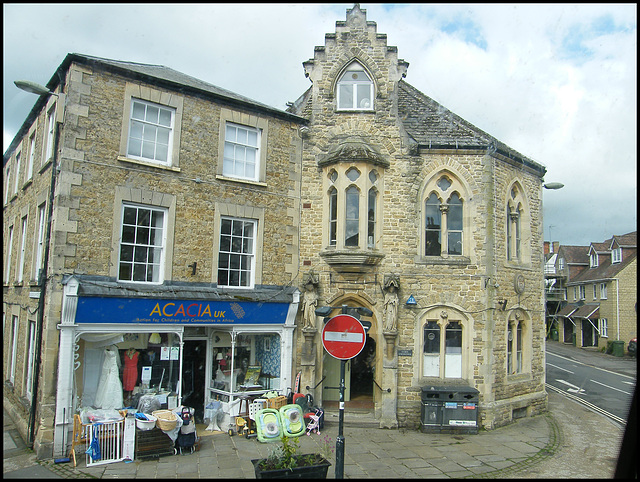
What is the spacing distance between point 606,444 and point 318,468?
28.4ft

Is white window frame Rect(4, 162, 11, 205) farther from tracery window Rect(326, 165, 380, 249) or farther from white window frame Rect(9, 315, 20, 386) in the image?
tracery window Rect(326, 165, 380, 249)

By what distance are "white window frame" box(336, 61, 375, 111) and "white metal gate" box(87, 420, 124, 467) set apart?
1037 cm

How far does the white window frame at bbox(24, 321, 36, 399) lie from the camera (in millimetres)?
12087

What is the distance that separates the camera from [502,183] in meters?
15.1

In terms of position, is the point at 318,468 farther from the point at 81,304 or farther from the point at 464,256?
the point at 464,256

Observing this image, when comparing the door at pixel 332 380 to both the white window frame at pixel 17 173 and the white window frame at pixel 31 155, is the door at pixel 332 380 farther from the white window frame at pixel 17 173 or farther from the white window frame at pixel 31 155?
the white window frame at pixel 17 173

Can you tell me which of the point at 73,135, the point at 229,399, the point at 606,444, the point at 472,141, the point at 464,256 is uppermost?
the point at 472,141

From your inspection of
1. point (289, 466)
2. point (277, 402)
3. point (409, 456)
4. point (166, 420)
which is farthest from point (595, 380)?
point (166, 420)

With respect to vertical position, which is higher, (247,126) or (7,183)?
(247,126)

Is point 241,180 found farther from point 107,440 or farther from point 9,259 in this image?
point 9,259

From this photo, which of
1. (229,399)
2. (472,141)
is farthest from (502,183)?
(229,399)

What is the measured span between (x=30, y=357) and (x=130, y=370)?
9.82 ft

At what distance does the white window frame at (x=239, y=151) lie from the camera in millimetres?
13523

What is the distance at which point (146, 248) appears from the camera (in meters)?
12.0
